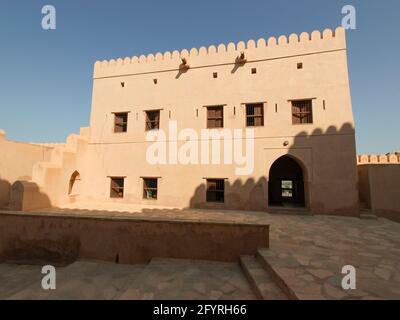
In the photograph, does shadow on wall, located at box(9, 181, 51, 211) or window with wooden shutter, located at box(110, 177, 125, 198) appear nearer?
shadow on wall, located at box(9, 181, 51, 211)

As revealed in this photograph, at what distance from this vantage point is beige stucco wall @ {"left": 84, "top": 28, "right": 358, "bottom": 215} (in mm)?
9773

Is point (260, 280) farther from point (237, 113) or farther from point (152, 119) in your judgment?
point (152, 119)

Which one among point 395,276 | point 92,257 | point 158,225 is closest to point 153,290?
point 158,225

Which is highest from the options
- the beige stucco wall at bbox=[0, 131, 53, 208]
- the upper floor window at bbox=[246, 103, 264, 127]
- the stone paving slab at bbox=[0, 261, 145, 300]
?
the upper floor window at bbox=[246, 103, 264, 127]

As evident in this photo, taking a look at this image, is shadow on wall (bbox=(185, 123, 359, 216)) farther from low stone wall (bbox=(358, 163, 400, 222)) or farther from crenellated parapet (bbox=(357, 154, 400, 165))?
crenellated parapet (bbox=(357, 154, 400, 165))

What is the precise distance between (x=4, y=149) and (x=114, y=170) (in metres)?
6.19

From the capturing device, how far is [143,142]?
39.9 ft

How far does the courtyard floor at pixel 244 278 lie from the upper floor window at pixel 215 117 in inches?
269

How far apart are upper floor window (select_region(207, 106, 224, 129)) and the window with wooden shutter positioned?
686 centimetres

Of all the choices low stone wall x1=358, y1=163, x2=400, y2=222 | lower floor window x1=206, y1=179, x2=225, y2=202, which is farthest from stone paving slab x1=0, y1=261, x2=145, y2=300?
low stone wall x1=358, y1=163, x2=400, y2=222

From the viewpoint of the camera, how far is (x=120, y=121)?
13070 millimetres

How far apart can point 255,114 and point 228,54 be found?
13.4 ft

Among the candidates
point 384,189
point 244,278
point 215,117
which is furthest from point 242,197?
point 384,189

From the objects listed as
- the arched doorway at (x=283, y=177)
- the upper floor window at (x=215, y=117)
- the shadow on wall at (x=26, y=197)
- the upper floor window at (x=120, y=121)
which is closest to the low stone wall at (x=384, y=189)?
the arched doorway at (x=283, y=177)
